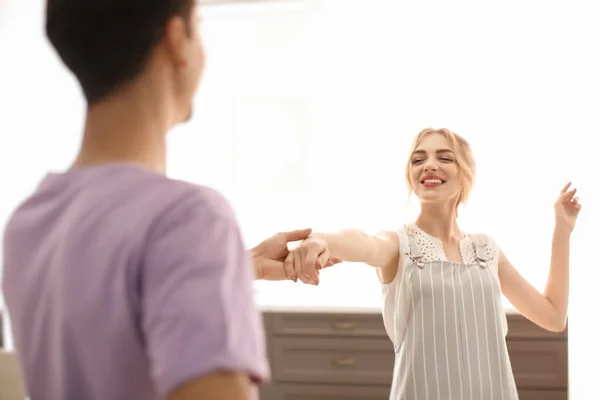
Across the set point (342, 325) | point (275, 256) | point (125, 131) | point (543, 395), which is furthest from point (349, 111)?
point (125, 131)

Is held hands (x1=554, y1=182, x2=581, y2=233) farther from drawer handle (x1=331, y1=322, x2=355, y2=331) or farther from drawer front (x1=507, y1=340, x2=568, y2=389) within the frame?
drawer handle (x1=331, y1=322, x2=355, y2=331)

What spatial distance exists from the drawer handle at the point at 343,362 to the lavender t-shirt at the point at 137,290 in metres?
2.69

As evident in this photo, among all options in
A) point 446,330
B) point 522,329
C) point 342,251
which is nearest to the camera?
point 342,251

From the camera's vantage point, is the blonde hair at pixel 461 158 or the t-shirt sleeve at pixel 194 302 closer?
the t-shirt sleeve at pixel 194 302

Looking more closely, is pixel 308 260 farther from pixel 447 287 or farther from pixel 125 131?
pixel 125 131

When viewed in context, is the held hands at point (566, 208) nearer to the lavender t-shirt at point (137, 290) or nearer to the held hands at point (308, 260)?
the held hands at point (308, 260)

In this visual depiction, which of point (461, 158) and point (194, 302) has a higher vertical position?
point (194, 302)

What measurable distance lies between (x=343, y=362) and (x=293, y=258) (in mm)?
1870

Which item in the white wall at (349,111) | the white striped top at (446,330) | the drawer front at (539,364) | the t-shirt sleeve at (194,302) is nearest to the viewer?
the t-shirt sleeve at (194,302)

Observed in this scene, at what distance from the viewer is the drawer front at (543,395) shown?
9.27ft

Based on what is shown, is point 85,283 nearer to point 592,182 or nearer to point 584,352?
point 592,182

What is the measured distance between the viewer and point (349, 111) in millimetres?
3461

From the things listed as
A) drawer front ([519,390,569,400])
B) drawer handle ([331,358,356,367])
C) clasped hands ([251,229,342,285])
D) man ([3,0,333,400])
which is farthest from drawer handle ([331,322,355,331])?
man ([3,0,333,400])

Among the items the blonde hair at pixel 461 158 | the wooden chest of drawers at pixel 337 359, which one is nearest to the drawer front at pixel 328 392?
the wooden chest of drawers at pixel 337 359
